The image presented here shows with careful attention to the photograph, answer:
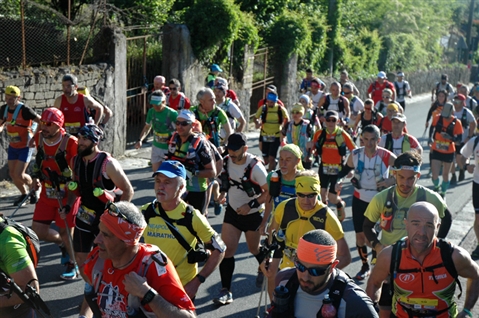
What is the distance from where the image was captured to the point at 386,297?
5758 mm

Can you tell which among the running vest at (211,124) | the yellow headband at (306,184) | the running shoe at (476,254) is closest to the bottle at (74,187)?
the yellow headband at (306,184)

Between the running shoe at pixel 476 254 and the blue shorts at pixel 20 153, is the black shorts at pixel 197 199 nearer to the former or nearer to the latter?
the blue shorts at pixel 20 153

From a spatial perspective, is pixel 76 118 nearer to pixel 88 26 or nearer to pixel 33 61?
pixel 33 61

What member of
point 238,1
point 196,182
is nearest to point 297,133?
point 196,182

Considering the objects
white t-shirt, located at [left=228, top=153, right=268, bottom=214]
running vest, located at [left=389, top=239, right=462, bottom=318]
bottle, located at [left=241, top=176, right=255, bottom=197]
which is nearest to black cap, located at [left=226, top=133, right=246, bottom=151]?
white t-shirt, located at [left=228, top=153, right=268, bottom=214]

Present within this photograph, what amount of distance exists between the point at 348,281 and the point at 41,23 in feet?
39.9

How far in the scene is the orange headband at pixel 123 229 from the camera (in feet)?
13.5

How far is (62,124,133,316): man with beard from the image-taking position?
691 cm

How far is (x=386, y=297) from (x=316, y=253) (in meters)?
1.72

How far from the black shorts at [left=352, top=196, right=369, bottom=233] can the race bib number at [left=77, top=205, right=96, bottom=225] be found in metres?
3.34

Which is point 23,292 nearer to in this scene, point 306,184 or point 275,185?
point 306,184

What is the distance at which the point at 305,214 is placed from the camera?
20.9 ft

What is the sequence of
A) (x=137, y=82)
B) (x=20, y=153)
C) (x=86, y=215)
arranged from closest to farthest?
(x=86, y=215) → (x=20, y=153) → (x=137, y=82)

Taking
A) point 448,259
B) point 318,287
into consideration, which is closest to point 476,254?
point 448,259
